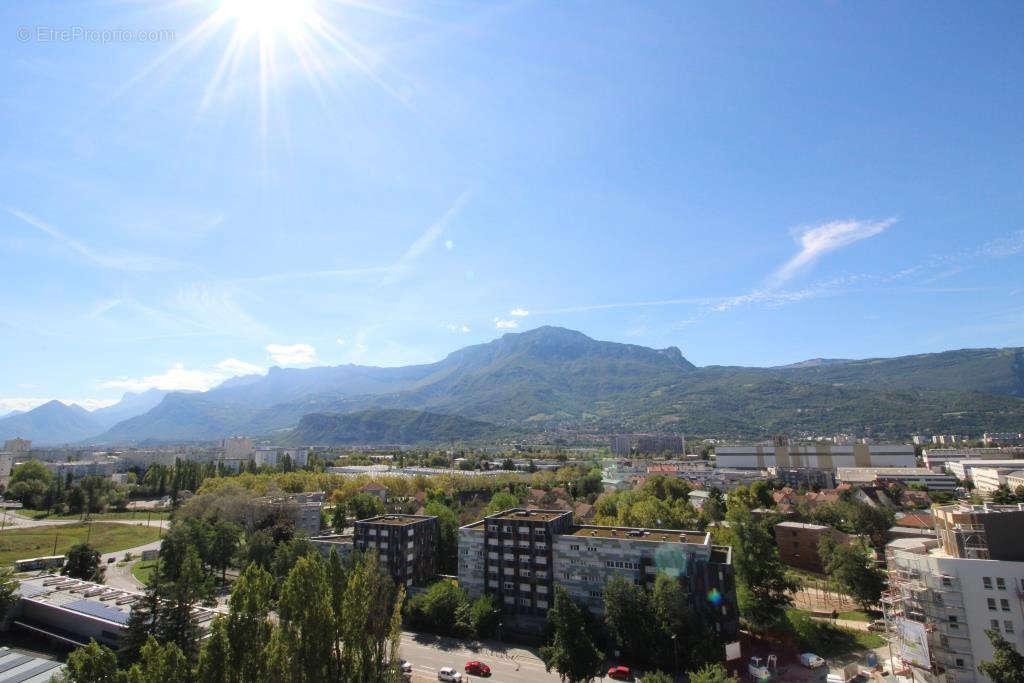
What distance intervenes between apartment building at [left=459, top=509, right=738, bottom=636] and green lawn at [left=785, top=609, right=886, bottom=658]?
5.85 metres

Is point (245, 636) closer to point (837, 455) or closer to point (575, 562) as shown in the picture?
point (575, 562)

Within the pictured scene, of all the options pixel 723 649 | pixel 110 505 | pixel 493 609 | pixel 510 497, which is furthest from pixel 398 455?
pixel 723 649

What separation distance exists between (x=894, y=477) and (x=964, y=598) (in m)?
85.2

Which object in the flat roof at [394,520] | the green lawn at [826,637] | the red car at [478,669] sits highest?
the flat roof at [394,520]

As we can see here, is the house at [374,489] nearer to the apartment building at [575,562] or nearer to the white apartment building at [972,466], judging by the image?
the apartment building at [575,562]

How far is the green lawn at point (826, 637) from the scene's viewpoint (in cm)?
3288

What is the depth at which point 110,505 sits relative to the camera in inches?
3556

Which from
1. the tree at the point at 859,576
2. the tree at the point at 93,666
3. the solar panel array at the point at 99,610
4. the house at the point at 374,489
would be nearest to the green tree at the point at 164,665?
the tree at the point at 93,666

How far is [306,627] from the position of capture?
22453 mm

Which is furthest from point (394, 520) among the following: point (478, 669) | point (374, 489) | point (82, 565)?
point (374, 489)

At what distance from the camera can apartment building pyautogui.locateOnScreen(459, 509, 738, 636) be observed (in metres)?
32.1

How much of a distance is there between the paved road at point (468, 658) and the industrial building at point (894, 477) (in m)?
78.6

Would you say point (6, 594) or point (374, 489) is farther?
point (374, 489)

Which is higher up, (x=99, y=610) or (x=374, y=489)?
(x=374, y=489)
